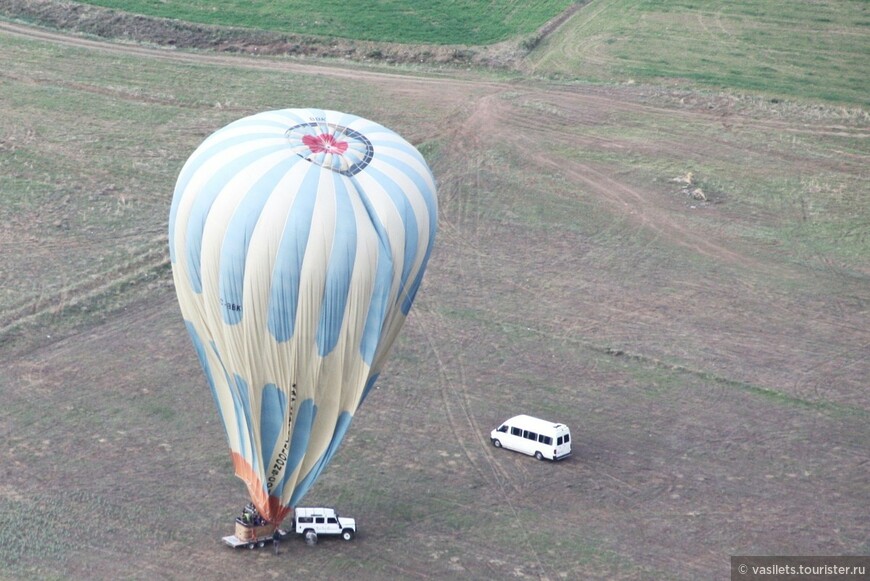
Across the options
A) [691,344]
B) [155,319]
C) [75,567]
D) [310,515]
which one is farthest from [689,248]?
[75,567]

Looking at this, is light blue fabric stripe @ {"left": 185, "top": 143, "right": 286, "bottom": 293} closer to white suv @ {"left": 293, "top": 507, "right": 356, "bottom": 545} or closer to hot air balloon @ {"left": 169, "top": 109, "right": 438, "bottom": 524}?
hot air balloon @ {"left": 169, "top": 109, "right": 438, "bottom": 524}

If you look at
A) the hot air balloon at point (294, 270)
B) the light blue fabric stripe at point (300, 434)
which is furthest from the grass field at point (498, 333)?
the hot air balloon at point (294, 270)

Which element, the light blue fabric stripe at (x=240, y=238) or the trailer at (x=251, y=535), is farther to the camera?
the trailer at (x=251, y=535)

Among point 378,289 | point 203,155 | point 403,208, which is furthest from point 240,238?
point 403,208

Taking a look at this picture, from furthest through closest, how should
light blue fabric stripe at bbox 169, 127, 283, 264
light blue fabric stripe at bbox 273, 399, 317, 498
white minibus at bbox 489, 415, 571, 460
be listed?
white minibus at bbox 489, 415, 571, 460, light blue fabric stripe at bbox 273, 399, 317, 498, light blue fabric stripe at bbox 169, 127, 283, 264

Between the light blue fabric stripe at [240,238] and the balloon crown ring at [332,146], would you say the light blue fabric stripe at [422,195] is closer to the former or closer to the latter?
the balloon crown ring at [332,146]

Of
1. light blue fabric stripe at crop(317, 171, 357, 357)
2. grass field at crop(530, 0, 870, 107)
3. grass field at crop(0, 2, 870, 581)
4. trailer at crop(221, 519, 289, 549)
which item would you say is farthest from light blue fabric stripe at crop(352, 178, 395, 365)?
grass field at crop(530, 0, 870, 107)
